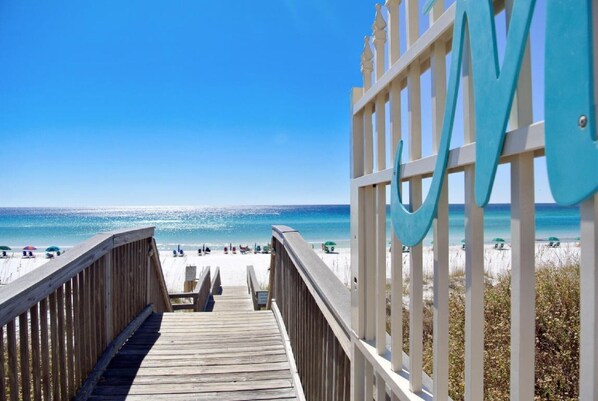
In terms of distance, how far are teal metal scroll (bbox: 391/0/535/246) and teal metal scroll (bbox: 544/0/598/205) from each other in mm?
80

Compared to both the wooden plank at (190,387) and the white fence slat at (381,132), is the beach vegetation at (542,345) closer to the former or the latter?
the wooden plank at (190,387)

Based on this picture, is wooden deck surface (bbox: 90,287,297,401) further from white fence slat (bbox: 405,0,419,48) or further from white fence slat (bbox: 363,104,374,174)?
white fence slat (bbox: 405,0,419,48)

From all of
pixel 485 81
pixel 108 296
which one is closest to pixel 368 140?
pixel 485 81

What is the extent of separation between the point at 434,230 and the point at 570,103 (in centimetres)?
51

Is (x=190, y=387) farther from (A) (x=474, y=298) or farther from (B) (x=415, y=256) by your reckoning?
(A) (x=474, y=298)

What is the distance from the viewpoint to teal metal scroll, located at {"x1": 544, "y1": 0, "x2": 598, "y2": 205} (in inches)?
20.4

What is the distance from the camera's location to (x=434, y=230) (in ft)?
3.31

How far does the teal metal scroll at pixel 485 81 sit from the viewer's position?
0.67m

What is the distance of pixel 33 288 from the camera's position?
1974 millimetres

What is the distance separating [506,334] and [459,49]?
226 centimetres

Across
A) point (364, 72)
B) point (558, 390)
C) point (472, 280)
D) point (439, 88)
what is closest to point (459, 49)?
point (439, 88)

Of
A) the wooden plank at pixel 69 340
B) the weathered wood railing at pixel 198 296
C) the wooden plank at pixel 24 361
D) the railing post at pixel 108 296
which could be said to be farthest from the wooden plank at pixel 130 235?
the weathered wood railing at pixel 198 296

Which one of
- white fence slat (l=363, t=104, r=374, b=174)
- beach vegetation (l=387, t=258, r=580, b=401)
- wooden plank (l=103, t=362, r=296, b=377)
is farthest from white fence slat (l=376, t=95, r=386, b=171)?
wooden plank (l=103, t=362, r=296, b=377)

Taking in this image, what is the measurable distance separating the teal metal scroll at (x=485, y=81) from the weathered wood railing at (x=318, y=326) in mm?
1059
